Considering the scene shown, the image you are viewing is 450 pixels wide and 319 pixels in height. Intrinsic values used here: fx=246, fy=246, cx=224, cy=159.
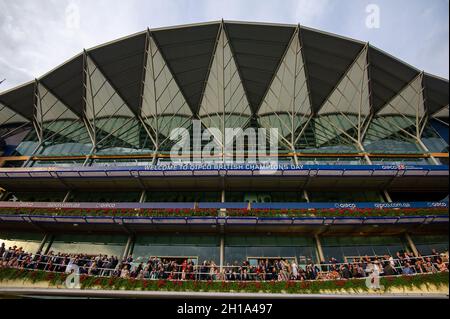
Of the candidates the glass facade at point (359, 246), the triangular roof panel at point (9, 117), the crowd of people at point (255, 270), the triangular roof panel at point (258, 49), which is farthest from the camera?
the triangular roof panel at point (9, 117)

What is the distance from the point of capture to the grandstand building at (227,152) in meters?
22.2

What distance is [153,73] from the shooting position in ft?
89.3

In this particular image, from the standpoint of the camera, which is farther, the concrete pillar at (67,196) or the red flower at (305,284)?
the concrete pillar at (67,196)

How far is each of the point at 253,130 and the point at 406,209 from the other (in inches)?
719

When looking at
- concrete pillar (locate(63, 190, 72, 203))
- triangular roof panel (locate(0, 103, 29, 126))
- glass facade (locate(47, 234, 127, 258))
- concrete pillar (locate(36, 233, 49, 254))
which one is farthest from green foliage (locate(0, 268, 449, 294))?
triangular roof panel (locate(0, 103, 29, 126))

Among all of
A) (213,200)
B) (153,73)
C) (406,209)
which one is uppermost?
(153,73)

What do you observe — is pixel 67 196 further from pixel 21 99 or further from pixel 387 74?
pixel 387 74

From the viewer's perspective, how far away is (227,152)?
29219 millimetres

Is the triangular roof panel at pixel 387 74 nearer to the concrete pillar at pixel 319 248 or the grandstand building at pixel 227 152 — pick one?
the grandstand building at pixel 227 152

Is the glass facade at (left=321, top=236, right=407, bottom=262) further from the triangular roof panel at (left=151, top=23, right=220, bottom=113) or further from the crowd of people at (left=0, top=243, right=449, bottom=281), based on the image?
the triangular roof panel at (left=151, top=23, right=220, bottom=113)

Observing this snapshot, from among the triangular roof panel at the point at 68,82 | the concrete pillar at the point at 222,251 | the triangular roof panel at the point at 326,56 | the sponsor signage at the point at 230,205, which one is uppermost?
the triangular roof panel at the point at 326,56


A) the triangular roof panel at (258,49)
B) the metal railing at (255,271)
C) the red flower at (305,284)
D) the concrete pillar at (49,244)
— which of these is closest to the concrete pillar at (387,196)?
the metal railing at (255,271)

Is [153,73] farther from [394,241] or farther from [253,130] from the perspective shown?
[394,241]
